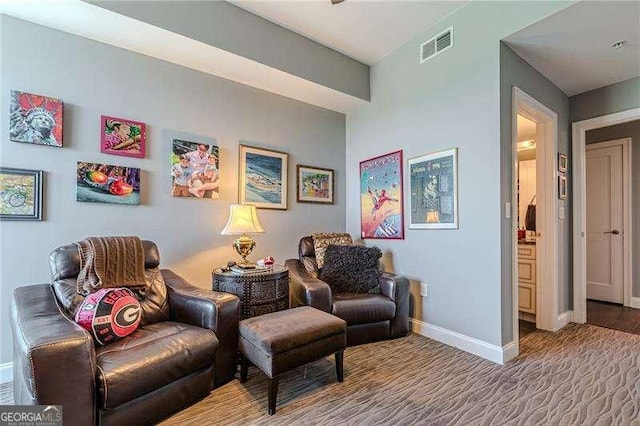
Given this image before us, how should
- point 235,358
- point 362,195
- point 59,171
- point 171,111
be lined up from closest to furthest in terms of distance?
point 235,358, point 59,171, point 171,111, point 362,195

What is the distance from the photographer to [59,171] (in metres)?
2.19

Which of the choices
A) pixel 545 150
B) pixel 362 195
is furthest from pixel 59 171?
pixel 545 150

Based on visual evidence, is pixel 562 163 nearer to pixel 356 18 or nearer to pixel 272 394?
pixel 356 18

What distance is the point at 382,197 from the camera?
3348 mm

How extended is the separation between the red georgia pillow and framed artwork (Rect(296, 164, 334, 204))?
2009 millimetres

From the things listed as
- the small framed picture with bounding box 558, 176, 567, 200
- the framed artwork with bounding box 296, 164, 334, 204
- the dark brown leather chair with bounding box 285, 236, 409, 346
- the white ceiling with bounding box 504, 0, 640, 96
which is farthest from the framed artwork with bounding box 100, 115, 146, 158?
the small framed picture with bounding box 558, 176, 567, 200

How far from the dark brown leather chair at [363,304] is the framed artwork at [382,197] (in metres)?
0.62

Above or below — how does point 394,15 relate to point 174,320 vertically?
above

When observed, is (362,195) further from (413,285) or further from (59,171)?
(59,171)

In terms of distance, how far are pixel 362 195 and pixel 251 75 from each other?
1777mm

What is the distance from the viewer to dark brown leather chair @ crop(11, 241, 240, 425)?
126 centimetres

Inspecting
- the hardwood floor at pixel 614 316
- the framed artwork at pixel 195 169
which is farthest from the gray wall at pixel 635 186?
the framed artwork at pixel 195 169

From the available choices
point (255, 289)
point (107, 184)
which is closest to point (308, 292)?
point (255, 289)

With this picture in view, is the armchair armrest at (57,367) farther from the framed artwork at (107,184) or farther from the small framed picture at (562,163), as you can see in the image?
the small framed picture at (562,163)
